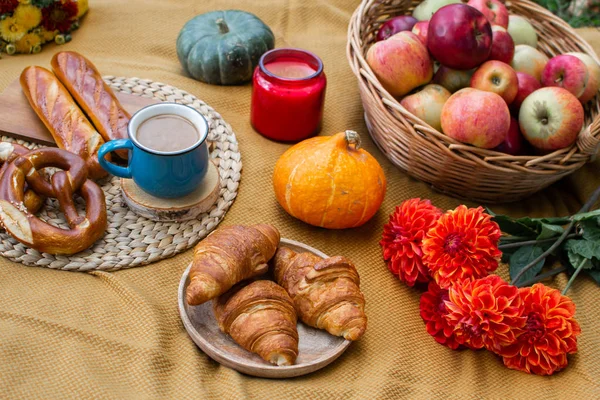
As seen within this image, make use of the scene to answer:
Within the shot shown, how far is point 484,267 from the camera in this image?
1.00 m

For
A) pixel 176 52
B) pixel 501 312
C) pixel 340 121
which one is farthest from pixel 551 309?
pixel 176 52

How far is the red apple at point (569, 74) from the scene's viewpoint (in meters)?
1.24

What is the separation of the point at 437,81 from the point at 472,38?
0.44ft

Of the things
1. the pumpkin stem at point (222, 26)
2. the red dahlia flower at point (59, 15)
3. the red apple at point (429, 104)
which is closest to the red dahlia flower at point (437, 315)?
the red apple at point (429, 104)

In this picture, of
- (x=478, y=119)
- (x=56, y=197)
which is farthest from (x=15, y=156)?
(x=478, y=119)

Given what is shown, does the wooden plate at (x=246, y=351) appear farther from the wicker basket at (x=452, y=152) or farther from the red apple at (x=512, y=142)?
the red apple at (x=512, y=142)

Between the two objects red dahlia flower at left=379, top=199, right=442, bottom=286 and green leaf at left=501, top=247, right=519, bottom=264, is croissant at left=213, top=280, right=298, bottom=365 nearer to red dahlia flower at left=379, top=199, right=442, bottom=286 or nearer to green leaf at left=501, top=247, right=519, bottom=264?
red dahlia flower at left=379, top=199, right=442, bottom=286

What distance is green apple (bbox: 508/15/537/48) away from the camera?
140 cm

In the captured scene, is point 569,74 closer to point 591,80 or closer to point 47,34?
point 591,80

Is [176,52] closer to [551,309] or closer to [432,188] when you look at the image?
[432,188]

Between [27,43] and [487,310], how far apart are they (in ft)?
4.15

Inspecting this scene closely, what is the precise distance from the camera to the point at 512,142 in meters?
1.22

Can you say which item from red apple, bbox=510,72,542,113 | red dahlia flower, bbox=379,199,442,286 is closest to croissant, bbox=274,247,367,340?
red dahlia flower, bbox=379,199,442,286

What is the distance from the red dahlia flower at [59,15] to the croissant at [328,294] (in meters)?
0.97
